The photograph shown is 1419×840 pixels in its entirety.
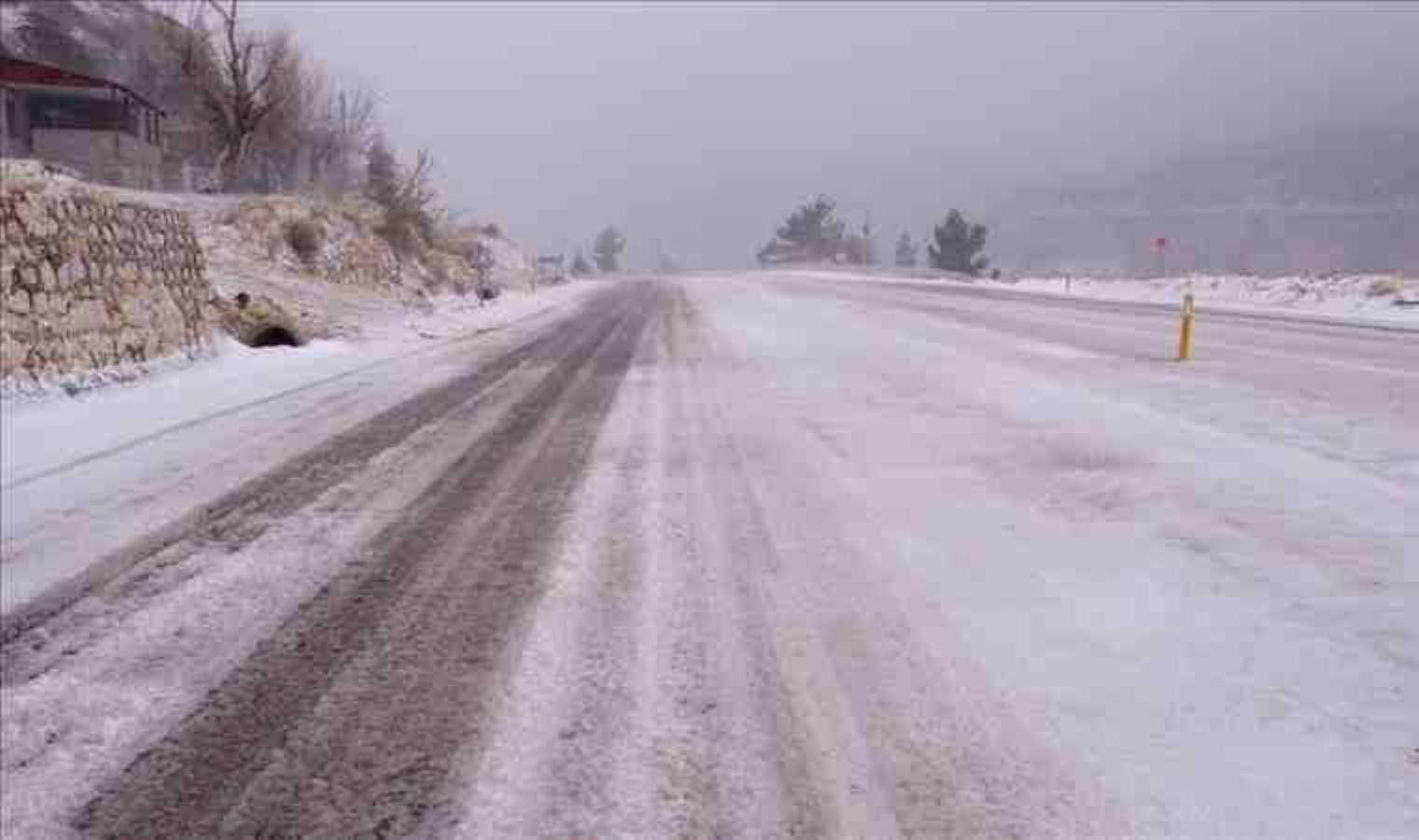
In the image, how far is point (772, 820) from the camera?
2.04 meters

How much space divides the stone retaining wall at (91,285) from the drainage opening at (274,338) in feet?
4.32

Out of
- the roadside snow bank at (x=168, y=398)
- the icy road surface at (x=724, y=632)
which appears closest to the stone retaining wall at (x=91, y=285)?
the roadside snow bank at (x=168, y=398)

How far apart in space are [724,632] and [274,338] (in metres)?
12.1

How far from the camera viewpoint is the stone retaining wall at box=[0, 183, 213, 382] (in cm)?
766

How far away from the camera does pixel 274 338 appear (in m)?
12.7

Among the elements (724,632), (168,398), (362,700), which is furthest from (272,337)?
(724,632)

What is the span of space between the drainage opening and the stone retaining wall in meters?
1.32

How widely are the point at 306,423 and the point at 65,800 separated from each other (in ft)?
17.5

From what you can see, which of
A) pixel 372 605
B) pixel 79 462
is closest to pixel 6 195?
pixel 79 462

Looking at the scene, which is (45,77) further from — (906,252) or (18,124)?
(906,252)

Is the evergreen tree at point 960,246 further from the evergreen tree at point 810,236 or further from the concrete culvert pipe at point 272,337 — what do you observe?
the concrete culvert pipe at point 272,337

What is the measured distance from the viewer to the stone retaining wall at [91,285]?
7.66m

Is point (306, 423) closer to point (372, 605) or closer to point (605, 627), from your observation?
point (372, 605)

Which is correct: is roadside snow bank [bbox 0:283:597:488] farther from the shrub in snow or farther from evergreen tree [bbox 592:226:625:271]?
evergreen tree [bbox 592:226:625:271]
